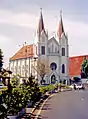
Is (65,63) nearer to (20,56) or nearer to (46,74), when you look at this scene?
(46,74)

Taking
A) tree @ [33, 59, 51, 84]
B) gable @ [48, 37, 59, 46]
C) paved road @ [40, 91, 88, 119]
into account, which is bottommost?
paved road @ [40, 91, 88, 119]

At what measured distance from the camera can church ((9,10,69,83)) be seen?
328 ft

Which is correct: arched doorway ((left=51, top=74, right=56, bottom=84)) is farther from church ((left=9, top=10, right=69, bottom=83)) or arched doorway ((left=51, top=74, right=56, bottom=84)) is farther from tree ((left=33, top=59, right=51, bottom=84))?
tree ((left=33, top=59, right=51, bottom=84))

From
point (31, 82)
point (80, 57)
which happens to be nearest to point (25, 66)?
point (80, 57)

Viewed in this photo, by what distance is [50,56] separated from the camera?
336ft

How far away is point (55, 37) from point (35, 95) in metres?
72.9

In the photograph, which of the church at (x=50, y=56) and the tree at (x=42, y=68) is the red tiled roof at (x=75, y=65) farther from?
the tree at (x=42, y=68)

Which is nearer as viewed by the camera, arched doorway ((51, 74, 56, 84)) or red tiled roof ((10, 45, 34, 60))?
arched doorway ((51, 74, 56, 84))

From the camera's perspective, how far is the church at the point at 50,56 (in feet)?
328

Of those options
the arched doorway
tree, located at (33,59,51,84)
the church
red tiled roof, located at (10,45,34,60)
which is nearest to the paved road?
tree, located at (33,59,51,84)

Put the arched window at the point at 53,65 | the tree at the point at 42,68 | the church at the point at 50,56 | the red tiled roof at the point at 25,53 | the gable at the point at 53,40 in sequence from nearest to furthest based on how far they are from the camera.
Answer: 1. the tree at the point at 42,68
2. the church at the point at 50,56
3. the arched window at the point at 53,65
4. the gable at the point at 53,40
5. the red tiled roof at the point at 25,53

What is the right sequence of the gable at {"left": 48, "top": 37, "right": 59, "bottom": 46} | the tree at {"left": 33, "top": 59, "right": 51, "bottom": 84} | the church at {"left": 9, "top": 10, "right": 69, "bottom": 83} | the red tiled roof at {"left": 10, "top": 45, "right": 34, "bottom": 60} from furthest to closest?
the red tiled roof at {"left": 10, "top": 45, "right": 34, "bottom": 60}, the gable at {"left": 48, "top": 37, "right": 59, "bottom": 46}, the church at {"left": 9, "top": 10, "right": 69, "bottom": 83}, the tree at {"left": 33, "top": 59, "right": 51, "bottom": 84}

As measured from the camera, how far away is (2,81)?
1247 centimetres

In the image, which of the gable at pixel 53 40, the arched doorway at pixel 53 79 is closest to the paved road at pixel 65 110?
the arched doorway at pixel 53 79
